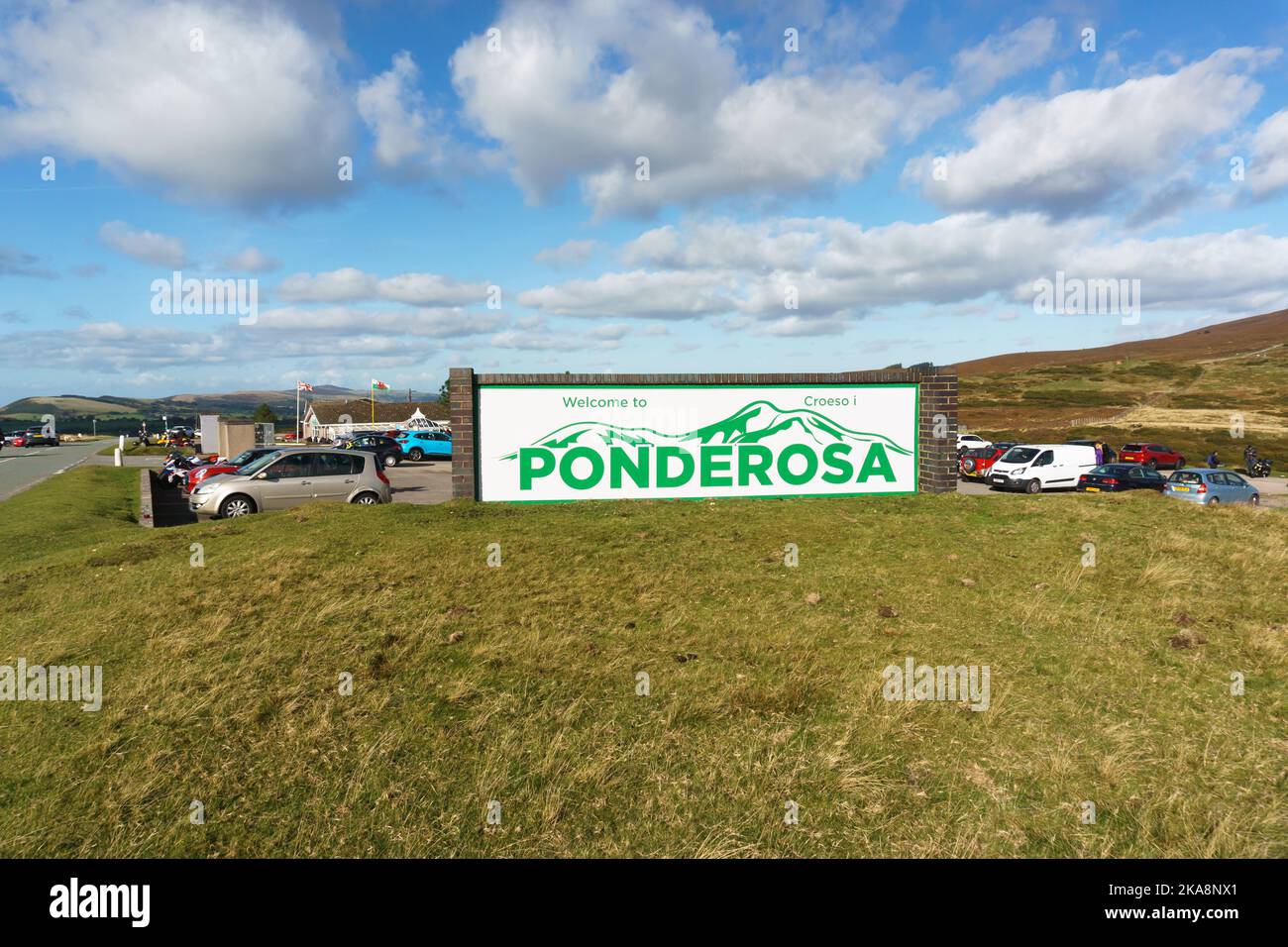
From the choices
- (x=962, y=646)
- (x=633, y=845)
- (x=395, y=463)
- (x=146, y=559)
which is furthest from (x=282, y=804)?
(x=395, y=463)

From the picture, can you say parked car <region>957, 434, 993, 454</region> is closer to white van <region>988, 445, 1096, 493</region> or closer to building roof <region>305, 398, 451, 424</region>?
white van <region>988, 445, 1096, 493</region>

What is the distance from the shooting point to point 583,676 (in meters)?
6.34

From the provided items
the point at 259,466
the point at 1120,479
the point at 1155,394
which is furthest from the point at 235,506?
the point at 1155,394

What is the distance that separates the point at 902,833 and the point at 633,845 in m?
1.71

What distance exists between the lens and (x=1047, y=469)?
25.3 metres

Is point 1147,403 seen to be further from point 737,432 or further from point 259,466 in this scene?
point 259,466

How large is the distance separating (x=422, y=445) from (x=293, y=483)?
79.2 feet

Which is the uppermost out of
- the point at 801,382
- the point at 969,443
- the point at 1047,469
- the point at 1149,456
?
the point at 801,382

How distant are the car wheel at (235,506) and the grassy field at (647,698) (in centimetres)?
437

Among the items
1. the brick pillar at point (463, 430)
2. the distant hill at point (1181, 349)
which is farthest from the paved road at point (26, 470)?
the distant hill at point (1181, 349)

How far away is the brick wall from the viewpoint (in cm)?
1384

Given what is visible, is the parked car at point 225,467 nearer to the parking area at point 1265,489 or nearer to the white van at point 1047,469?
the parking area at point 1265,489
